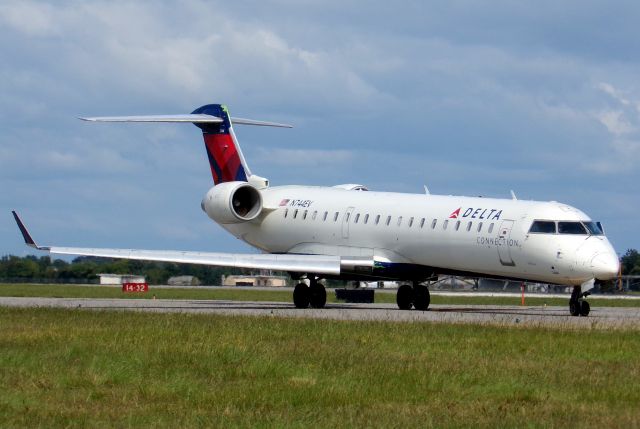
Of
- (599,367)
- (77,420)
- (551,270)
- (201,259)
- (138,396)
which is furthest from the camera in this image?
(201,259)

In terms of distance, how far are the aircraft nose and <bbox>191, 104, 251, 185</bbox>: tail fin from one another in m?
14.7

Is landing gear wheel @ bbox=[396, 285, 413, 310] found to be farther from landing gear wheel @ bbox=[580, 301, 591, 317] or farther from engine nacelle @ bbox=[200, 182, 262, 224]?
landing gear wheel @ bbox=[580, 301, 591, 317]

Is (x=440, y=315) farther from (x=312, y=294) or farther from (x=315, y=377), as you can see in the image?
(x=315, y=377)

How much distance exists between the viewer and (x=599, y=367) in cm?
1492

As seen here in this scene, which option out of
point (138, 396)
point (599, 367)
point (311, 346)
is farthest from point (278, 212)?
point (138, 396)

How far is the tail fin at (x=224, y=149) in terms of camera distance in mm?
39062

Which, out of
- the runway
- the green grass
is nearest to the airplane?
the runway

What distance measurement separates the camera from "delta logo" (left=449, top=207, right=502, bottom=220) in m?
29.6

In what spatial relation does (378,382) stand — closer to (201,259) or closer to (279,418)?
(279,418)

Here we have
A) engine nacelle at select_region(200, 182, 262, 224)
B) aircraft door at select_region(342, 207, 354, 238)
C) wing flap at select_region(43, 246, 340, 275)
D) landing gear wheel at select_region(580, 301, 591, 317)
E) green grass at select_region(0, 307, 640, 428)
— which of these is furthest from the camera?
engine nacelle at select_region(200, 182, 262, 224)

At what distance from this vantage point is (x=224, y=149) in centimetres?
3909

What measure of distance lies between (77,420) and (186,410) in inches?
43.2

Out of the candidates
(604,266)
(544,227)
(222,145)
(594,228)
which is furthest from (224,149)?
(604,266)

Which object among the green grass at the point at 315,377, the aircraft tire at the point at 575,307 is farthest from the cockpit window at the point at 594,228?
the green grass at the point at 315,377
